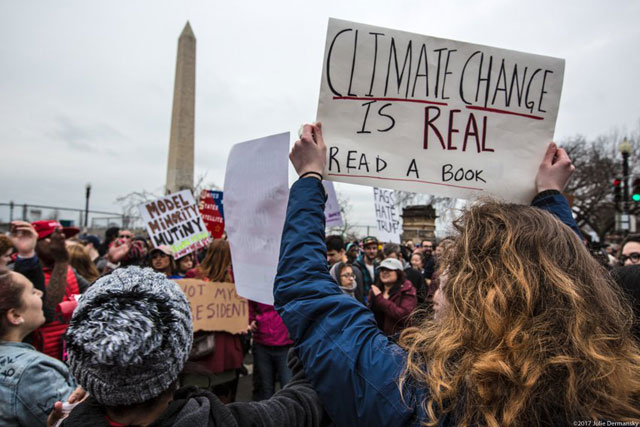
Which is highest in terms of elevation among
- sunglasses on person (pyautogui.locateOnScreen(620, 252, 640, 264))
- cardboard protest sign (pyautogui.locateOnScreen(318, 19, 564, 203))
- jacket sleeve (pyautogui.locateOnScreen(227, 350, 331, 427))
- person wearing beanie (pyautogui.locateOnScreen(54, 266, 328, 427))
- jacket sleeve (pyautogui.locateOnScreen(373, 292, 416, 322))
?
cardboard protest sign (pyautogui.locateOnScreen(318, 19, 564, 203))

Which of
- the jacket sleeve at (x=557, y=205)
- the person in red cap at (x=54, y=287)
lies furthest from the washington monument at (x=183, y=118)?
the jacket sleeve at (x=557, y=205)

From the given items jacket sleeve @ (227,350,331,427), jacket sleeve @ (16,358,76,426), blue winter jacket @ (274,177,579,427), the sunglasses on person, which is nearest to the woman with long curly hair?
blue winter jacket @ (274,177,579,427)

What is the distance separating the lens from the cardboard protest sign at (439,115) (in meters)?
1.77

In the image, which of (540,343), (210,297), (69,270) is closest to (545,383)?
(540,343)

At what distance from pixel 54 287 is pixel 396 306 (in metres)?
3.26

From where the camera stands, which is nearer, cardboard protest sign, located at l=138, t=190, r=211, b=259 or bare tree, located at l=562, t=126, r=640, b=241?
cardboard protest sign, located at l=138, t=190, r=211, b=259

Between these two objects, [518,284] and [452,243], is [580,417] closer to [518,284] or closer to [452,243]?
A: [518,284]

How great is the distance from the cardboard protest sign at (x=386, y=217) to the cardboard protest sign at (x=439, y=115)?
5791mm

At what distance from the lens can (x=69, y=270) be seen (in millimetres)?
3293

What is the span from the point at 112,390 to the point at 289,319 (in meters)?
0.49

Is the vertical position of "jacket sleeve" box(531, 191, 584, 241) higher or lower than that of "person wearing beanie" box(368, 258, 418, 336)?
higher

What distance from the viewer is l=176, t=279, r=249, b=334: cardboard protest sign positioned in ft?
11.4

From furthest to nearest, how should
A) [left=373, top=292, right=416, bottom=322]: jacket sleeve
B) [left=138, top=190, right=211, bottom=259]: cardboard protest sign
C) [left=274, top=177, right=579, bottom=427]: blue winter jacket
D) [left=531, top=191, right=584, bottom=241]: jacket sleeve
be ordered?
[left=138, top=190, right=211, bottom=259]: cardboard protest sign, [left=373, top=292, right=416, bottom=322]: jacket sleeve, [left=531, top=191, right=584, bottom=241]: jacket sleeve, [left=274, top=177, right=579, bottom=427]: blue winter jacket

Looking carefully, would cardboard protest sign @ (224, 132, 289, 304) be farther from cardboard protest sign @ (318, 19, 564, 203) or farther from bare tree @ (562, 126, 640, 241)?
bare tree @ (562, 126, 640, 241)
